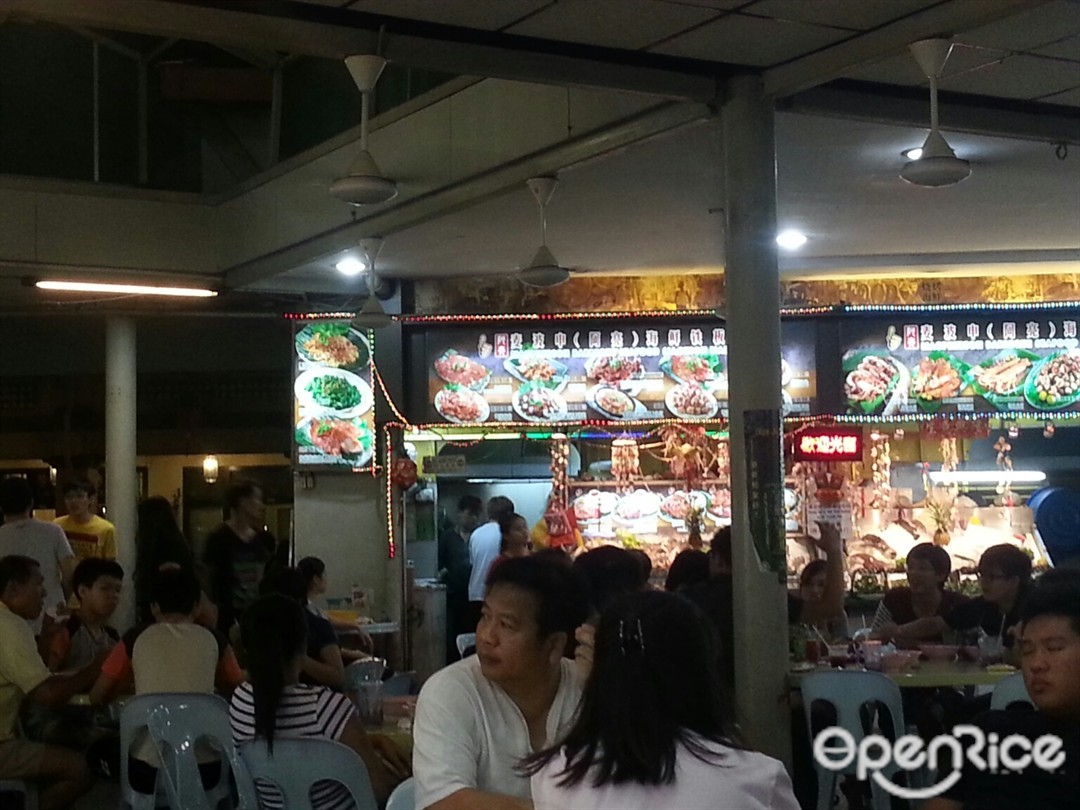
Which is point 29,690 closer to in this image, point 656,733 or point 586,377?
point 656,733

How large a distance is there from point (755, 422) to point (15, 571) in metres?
3.09

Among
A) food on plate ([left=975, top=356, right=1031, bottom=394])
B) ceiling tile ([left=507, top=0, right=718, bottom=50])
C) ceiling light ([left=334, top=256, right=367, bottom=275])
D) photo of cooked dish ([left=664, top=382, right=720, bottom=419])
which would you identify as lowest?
photo of cooked dish ([left=664, top=382, right=720, bottom=419])

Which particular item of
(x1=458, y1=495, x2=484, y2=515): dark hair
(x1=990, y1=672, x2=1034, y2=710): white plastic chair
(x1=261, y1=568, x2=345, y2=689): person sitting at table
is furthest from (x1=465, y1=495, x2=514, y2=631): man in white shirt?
(x1=990, y1=672, x2=1034, y2=710): white plastic chair

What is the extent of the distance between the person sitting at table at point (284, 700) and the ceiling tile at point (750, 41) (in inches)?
100

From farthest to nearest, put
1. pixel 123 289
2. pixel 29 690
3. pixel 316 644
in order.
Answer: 1. pixel 123 289
2. pixel 316 644
3. pixel 29 690

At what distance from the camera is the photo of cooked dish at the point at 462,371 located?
9648mm

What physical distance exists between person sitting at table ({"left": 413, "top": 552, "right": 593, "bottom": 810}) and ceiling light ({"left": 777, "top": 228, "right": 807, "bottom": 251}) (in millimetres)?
5814

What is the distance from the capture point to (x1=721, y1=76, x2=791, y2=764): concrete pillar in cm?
549

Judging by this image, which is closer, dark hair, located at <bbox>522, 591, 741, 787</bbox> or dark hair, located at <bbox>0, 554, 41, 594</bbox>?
dark hair, located at <bbox>522, 591, 741, 787</bbox>

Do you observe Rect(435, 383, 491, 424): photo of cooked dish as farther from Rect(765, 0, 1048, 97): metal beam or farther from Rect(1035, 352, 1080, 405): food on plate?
Rect(765, 0, 1048, 97): metal beam

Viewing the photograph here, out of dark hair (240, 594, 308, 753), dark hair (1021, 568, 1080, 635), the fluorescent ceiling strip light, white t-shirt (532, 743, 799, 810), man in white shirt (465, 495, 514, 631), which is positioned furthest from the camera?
the fluorescent ceiling strip light

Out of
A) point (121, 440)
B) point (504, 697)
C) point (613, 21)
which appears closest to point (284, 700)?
point (504, 697)

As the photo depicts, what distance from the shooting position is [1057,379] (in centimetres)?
966

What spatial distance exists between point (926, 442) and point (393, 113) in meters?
5.25
